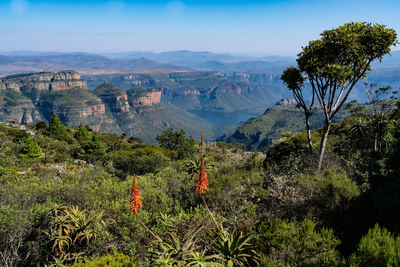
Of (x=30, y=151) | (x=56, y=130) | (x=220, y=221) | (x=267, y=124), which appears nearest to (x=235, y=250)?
(x=220, y=221)

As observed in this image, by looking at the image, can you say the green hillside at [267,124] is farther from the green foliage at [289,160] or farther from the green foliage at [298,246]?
the green foliage at [298,246]

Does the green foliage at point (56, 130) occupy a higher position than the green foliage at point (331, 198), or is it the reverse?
the green foliage at point (331, 198)

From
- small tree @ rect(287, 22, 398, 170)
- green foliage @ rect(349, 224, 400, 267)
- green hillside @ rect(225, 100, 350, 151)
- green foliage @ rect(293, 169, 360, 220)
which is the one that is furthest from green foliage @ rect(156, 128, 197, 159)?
green hillside @ rect(225, 100, 350, 151)

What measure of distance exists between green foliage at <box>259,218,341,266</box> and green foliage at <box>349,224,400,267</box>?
1.78ft

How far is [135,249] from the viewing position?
862cm

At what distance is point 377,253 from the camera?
515 cm

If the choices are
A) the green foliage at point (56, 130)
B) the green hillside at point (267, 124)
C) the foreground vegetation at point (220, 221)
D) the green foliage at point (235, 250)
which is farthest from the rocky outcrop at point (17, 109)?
the green foliage at point (235, 250)

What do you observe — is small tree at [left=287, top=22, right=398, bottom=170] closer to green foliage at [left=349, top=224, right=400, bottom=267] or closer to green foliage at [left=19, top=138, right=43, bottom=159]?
green foliage at [left=349, top=224, right=400, bottom=267]

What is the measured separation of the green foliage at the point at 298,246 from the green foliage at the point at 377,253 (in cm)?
54

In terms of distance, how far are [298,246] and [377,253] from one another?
70.7 inches

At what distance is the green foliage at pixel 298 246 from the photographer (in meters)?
5.98

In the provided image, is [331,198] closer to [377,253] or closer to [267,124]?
[377,253]

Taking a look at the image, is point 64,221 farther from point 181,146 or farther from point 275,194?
point 181,146

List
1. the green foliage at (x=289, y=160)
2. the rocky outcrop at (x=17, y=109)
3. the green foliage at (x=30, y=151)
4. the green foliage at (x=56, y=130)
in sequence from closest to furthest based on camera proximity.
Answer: the green foliage at (x=289, y=160), the green foliage at (x=30, y=151), the green foliage at (x=56, y=130), the rocky outcrop at (x=17, y=109)
